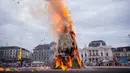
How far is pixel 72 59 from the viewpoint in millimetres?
67500

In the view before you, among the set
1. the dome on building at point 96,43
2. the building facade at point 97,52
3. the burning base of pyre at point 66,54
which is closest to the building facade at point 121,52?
the building facade at point 97,52

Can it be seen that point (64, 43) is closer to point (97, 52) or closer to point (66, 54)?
point (66, 54)

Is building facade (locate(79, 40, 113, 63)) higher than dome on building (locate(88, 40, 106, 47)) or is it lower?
lower

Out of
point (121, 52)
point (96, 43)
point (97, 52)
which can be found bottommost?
point (121, 52)

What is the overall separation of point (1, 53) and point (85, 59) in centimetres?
9140

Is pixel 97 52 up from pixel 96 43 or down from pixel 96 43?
down

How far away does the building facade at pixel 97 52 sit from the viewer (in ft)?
588

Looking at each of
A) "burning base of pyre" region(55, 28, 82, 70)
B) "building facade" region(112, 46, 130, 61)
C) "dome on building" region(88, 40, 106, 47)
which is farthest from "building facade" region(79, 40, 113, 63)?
"burning base of pyre" region(55, 28, 82, 70)

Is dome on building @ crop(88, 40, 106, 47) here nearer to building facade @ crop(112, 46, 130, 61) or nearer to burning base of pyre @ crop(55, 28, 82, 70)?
building facade @ crop(112, 46, 130, 61)

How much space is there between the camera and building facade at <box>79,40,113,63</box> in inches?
7057

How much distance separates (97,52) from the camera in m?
182

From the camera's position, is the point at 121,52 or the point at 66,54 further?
the point at 121,52

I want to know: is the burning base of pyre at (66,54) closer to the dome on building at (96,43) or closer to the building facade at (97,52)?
the building facade at (97,52)

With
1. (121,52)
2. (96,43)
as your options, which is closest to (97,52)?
(96,43)
